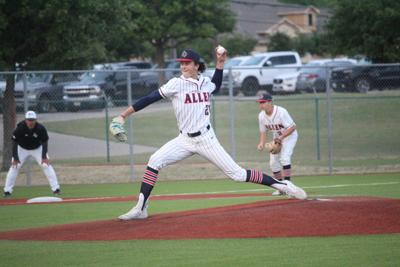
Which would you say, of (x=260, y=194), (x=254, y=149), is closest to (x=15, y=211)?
(x=260, y=194)

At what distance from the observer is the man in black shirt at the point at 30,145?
611 inches

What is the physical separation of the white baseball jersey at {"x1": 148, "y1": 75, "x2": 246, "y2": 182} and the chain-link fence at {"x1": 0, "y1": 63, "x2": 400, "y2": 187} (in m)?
8.19

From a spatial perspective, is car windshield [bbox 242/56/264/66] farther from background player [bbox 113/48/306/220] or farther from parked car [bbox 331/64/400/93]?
background player [bbox 113/48/306/220]

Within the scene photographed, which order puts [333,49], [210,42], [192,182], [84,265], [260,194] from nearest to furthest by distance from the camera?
1. [84,265]
2. [260,194]
3. [192,182]
4. [333,49]
5. [210,42]

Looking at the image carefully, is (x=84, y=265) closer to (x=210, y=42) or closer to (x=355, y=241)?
(x=355, y=241)

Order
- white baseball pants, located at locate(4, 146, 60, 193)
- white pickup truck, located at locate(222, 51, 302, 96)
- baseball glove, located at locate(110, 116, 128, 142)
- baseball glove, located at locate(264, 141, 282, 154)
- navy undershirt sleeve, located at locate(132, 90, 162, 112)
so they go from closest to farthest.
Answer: baseball glove, located at locate(110, 116, 128, 142)
navy undershirt sleeve, located at locate(132, 90, 162, 112)
baseball glove, located at locate(264, 141, 282, 154)
white baseball pants, located at locate(4, 146, 60, 193)
white pickup truck, located at locate(222, 51, 302, 96)

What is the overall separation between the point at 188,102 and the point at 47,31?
10506mm

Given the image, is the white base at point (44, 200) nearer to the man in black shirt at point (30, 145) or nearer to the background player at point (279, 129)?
the man in black shirt at point (30, 145)

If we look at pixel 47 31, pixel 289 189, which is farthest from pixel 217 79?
pixel 47 31

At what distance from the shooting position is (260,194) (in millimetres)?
15102

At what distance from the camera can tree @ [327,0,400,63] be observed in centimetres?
2397

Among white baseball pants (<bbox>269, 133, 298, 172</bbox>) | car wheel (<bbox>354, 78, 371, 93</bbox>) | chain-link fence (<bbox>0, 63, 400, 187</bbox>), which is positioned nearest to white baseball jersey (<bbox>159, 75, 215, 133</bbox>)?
→ white baseball pants (<bbox>269, 133, 298, 172</bbox>)

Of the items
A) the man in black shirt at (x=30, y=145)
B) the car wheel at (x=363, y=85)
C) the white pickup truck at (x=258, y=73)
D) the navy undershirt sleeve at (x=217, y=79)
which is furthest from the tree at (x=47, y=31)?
the navy undershirt sleeve at (x=217, y=79)

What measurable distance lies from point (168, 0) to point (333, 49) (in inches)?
555
